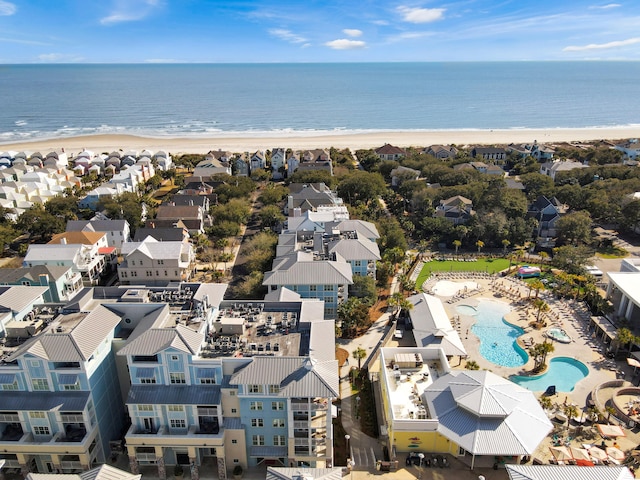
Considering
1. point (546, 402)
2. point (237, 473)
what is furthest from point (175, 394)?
point (546, 402)

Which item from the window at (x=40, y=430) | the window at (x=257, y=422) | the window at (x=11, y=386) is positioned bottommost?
the window at (x=40, y=430)

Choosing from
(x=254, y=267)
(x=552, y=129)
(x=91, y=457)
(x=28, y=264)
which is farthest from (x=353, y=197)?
(x=552, y=129)

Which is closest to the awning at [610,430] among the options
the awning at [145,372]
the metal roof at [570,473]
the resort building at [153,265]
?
the metal roof at [570,473]

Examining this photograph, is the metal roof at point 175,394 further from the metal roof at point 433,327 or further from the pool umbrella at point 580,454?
the pool umbrella at point 580,454

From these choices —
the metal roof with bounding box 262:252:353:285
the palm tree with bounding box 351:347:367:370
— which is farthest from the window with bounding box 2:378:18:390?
the palm tree with bounding box 351:347:367:370

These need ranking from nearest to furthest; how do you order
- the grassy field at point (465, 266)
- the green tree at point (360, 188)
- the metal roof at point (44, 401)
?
the metal roof at point (44, 401) < the grassy field at point (465, 266) < the green tree at point (360, 188)

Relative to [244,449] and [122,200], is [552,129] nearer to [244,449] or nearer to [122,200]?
[122,200]

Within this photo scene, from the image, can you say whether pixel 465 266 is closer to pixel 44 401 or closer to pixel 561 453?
pixel 561 453
